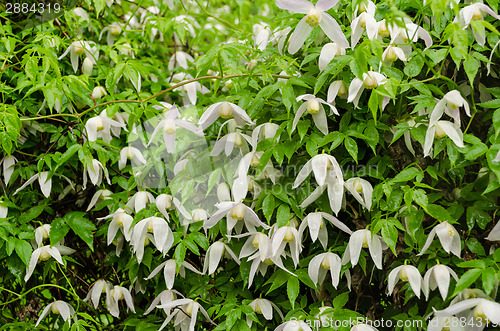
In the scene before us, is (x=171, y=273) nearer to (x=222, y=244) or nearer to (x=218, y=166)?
(x=222, y=244)

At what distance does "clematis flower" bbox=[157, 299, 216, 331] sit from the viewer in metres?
1.28

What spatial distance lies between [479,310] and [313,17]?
0.78 metres

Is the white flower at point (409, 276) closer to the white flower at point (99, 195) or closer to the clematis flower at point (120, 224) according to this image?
the clematis flower at point (120, 224)

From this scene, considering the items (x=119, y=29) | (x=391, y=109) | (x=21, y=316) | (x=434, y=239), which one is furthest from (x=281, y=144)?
(x=21, y=316)

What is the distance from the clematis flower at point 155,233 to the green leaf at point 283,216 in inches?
12.3

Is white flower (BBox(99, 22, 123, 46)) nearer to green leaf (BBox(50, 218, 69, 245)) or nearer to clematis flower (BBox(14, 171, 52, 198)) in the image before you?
clematis flower (BBox(14, 171, 52, 198))

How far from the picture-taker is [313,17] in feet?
3.74

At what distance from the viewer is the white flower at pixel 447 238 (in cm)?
108

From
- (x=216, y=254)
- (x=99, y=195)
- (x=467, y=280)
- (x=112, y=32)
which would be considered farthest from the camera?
(x=112, y=32)

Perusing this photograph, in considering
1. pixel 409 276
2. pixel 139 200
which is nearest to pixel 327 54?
pixel 409 276

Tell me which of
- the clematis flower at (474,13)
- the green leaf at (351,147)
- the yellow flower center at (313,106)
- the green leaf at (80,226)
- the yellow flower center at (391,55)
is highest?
the clematis flower at (474,13)

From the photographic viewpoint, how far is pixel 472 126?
126cm

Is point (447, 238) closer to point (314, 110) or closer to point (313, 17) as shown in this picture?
point (314, 110)

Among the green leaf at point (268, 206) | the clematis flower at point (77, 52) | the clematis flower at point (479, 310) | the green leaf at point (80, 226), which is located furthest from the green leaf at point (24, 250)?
the clematis flower at point (479, 310)
